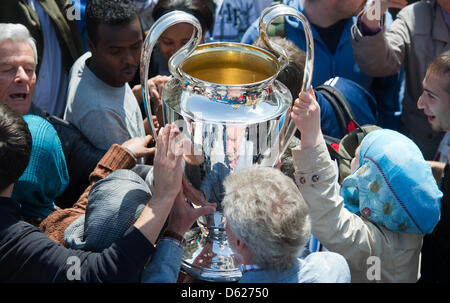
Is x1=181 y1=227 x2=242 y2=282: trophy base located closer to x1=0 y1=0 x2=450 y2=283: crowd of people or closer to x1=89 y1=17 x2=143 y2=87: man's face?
x1=0 y1=0 x2=450 y2=283: crowd of people

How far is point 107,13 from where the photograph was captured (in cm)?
199

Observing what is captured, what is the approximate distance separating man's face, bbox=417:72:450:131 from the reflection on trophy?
0.76m

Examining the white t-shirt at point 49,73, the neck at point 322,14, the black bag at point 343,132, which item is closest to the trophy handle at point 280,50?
the black bag at point 343,132

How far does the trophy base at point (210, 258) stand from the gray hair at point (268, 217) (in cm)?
19

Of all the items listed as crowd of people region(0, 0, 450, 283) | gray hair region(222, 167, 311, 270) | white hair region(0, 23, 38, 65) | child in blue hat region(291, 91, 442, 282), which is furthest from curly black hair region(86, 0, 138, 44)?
gray hair region(222, 167, 311, 270)

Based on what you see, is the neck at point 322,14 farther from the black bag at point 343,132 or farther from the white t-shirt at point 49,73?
the white t-shirt at point 49,73

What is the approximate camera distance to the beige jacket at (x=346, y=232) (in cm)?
134

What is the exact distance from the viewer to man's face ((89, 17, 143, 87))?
1981mm

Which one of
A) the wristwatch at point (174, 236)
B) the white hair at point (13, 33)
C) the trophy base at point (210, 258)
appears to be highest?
the white hair at point (13, 33)

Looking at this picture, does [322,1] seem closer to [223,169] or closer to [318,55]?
[318,55]

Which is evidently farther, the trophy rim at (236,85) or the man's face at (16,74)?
the man's face at (16,74)

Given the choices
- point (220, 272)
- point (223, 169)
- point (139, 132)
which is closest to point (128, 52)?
point (139, 132)

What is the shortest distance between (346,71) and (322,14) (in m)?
0.33

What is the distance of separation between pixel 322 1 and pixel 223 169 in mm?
1486
